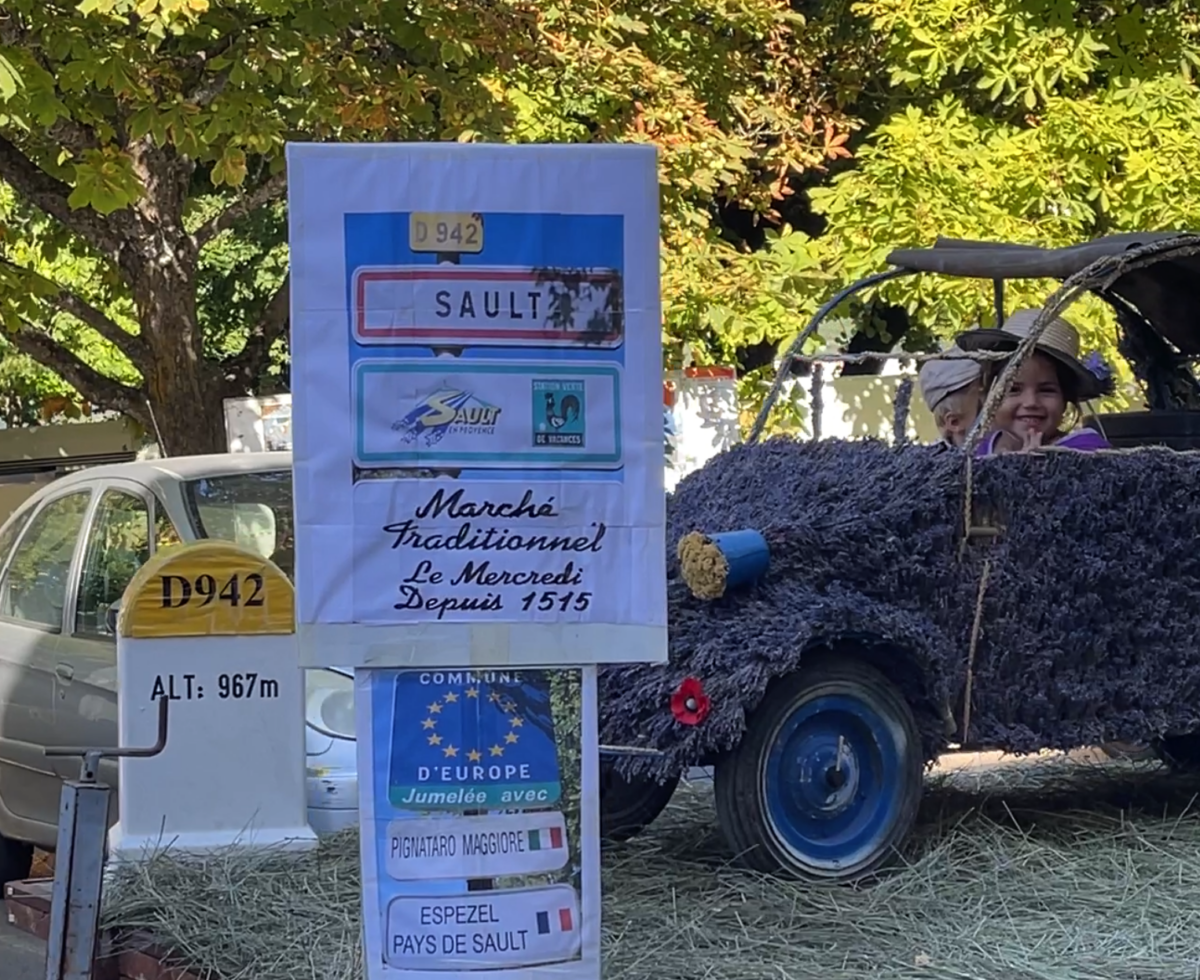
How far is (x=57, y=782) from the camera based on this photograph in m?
7.06

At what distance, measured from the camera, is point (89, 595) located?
7250 millimetres

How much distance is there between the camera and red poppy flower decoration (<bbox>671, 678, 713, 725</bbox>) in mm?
5152

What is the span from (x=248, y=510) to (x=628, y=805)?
2.06 meters

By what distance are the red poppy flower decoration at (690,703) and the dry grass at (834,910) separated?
0.49 metres

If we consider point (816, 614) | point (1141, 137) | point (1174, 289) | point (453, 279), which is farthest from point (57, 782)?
point (1141, 137)

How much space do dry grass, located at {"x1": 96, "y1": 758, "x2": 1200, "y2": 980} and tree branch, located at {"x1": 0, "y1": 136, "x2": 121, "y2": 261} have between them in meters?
6.21

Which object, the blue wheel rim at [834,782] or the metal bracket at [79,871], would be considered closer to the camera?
the metal bracket at [79,871]

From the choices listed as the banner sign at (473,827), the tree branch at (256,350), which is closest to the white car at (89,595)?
the banner sign at (473,827)

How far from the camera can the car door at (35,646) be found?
23.6ft

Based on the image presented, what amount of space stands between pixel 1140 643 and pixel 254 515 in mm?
3364

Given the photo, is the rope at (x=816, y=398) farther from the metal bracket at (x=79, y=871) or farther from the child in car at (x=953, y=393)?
the metal bracket at (x=79, y=871)

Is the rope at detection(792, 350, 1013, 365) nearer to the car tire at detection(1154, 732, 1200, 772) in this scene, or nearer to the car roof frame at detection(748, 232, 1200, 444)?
the car roof frame at detection(748, 232, 1200, 444)

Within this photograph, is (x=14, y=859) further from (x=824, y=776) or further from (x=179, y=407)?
(x=179, y=407)

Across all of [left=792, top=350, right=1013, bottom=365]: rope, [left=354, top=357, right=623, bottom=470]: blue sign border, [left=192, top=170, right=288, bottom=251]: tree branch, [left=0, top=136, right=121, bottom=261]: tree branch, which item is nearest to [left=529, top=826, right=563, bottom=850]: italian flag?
[left=354, top=357, right=623, bottom=470]: blue sign border
